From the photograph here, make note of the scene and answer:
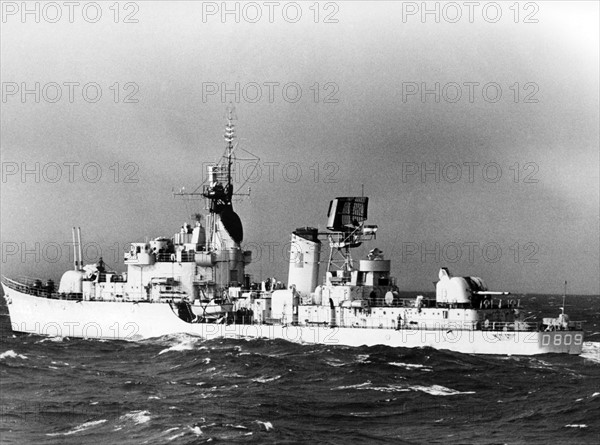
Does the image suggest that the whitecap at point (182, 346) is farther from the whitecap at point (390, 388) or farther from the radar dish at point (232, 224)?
the whitecap at point (390, 388)

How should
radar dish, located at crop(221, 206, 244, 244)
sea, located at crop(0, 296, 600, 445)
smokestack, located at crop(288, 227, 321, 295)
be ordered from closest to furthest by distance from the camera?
sea, located at crop(0, 296, 600, 445), smokestack, located at crop(288, 227, 321, 295), radar dish, located at crop(221, 206, 244, 244)

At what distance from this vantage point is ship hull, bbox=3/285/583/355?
39.7 meters

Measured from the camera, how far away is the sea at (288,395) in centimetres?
2273

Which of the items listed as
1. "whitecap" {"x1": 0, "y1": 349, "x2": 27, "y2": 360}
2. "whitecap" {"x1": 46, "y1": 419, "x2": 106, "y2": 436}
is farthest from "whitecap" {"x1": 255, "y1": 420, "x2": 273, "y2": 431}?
"whitecap" {"x1": 0, "y1": 349, "x2": 27, "y2": 360}

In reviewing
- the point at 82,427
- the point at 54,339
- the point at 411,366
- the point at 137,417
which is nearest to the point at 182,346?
the point at 54,339

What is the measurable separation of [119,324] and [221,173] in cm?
1044

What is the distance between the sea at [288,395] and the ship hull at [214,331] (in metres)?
0.77

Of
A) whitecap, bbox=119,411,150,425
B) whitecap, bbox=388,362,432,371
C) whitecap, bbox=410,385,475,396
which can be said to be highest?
whitecap, bbox=388,362,432,371

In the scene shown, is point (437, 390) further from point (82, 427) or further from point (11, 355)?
point (11, 355)

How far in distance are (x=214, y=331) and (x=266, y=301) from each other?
10.1 ft

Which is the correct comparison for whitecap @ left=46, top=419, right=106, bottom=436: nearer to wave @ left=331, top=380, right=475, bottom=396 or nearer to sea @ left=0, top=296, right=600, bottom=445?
sea @ left=0, top=296, right=600, bottom=445

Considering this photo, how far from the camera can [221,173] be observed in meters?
51.2

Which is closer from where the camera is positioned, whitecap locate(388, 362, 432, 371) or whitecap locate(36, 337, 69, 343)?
whitecap locate(388, 362, 432, 371)

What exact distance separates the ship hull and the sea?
771 mm
